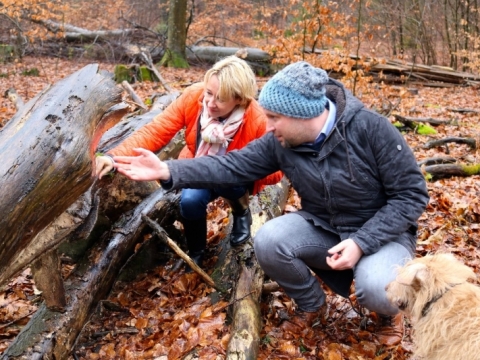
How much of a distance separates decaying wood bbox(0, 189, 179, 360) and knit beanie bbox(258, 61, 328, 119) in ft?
5.92

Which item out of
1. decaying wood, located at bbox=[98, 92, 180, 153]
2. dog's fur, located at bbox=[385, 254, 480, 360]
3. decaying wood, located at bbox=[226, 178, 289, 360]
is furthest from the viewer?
decaying wood, located at bbox=[98, 92, 180, 153]

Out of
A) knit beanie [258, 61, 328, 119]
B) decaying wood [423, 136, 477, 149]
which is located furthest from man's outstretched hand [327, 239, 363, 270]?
decaying wood [423, 136, 477, 149]

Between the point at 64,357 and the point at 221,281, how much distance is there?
127 cm

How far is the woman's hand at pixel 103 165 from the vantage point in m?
3.09

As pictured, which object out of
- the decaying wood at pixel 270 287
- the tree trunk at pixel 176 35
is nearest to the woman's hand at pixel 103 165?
the decaying wood at pixel 270 287

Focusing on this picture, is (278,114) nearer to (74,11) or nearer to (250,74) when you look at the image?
(250,74)

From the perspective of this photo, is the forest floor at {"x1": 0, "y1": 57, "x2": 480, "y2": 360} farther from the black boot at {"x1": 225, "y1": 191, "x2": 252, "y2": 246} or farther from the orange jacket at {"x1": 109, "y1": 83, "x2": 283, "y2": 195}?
the orange jacket at {"x1": 109, "y1": 83, "x2": 283, "y2": 195}

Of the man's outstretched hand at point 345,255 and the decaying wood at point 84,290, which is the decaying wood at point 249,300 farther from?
the decaying wood at point 84,290

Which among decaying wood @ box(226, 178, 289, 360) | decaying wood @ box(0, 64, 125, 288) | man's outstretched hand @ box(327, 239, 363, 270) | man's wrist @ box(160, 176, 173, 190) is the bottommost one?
decaying wood @ box(226, 178, 289, 360)

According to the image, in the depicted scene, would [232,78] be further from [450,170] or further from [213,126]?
[450,170]

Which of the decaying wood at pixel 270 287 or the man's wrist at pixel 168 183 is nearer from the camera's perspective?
the man's wrist at pixel 168 183

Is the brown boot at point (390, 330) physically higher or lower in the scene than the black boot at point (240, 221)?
lower

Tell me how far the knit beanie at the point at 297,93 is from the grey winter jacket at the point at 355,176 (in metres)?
0.22

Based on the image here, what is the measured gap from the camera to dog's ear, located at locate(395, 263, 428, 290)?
87.0 inches
